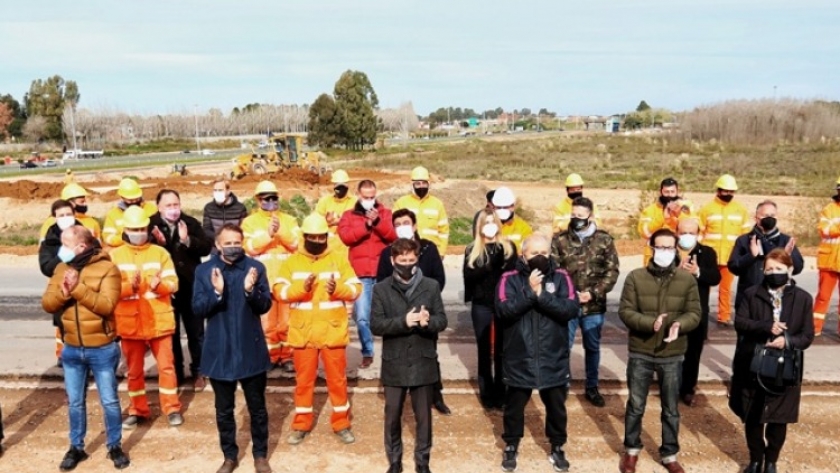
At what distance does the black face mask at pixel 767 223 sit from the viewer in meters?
6.88

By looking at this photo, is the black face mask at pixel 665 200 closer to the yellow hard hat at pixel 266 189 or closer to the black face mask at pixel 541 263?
the black face mask at pixel 541 263

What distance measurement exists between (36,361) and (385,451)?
15.6 feet

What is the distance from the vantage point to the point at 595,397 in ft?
20.2

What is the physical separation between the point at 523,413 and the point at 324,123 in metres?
58.5

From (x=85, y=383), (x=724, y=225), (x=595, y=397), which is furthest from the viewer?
(x=724, y=225)

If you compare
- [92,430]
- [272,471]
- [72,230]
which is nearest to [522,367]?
[272,471]

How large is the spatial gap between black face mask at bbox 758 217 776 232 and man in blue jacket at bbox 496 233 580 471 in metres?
3.29

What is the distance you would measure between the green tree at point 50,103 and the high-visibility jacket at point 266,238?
276ft

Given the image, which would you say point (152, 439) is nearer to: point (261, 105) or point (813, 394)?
point (813, 394)

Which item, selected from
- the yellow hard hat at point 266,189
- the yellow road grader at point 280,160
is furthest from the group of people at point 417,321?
the yellow road grader at point 280,160

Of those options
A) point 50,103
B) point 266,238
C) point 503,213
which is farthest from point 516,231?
point 50,103

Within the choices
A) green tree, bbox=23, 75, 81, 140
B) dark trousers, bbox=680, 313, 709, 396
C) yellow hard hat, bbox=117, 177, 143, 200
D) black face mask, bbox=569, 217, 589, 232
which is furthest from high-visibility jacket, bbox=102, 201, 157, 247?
green tree, bbox=23, 75, 81, 140

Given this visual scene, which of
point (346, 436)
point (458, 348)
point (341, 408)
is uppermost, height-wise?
point (341, 408)

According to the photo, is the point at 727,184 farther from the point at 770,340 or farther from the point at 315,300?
the point at 315,300
